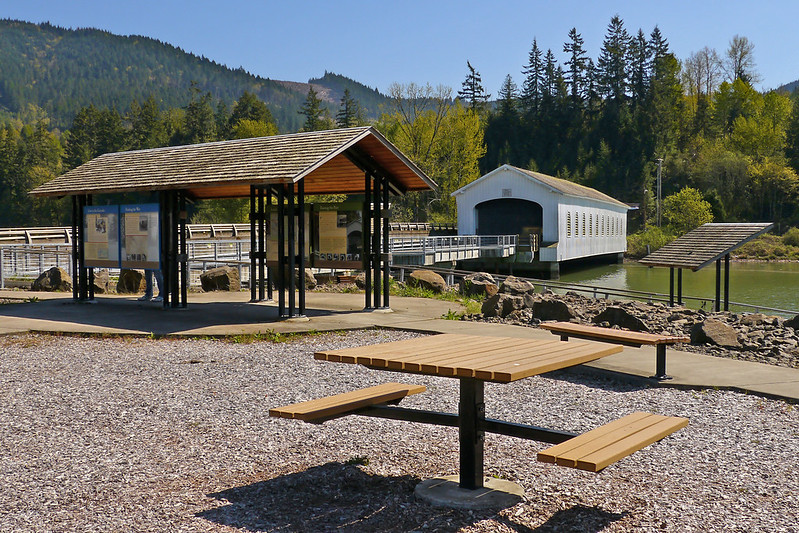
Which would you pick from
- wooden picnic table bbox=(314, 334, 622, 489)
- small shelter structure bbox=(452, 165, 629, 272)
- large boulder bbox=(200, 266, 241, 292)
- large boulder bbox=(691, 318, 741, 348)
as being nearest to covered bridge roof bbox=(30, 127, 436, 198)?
large boulder bbox=(200, 266, 241, 292)

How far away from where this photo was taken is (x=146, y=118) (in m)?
104

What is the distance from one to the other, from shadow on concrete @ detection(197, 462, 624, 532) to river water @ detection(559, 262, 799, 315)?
2357 centimetres

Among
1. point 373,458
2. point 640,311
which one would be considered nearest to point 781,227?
point 640,311

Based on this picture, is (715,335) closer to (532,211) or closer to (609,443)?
(609,443)

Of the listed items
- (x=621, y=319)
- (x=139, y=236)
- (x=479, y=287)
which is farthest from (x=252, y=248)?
(x=621, y=319)

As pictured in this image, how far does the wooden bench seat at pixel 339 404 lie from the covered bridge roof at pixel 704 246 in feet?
45.0

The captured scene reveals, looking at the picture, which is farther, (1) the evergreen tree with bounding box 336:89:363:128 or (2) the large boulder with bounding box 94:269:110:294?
(1) the evergreen tree with bounding box 336:89:363:128

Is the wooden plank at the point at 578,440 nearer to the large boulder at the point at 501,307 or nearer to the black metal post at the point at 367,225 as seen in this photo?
the large boulder at the point at 501,307

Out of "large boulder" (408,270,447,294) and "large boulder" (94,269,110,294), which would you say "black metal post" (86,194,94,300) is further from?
"large boulder" (408,270,447,294)

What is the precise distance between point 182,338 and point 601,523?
869 centimetres

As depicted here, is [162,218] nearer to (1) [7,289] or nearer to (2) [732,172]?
(1) [7,289]

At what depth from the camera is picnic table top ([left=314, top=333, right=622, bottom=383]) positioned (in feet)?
14.6

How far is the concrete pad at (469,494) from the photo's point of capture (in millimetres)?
4602

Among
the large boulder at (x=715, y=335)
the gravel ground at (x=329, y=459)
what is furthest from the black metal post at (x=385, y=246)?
the large boulder at (x=715, y=335)
